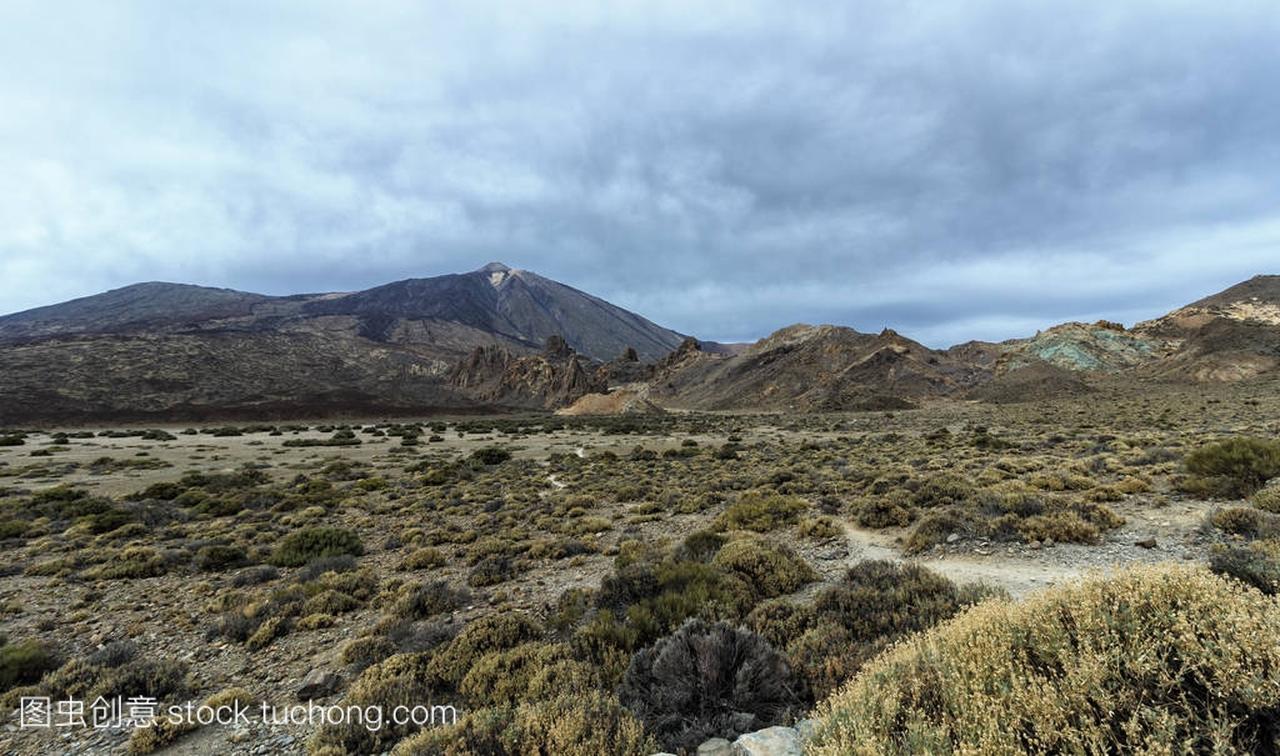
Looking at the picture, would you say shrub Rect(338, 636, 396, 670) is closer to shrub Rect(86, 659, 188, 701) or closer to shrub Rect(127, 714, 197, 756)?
shrub Rect(127, 714, 197, 756)

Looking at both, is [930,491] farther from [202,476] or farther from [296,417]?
[296,417]

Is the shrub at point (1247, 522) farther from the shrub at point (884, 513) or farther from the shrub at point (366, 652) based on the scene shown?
the shrub at point (366, 652)

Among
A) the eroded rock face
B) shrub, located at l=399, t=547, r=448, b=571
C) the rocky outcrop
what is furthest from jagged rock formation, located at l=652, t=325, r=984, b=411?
the rocky outcrop

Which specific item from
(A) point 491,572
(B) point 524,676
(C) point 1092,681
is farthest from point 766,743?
(A) point 491,572

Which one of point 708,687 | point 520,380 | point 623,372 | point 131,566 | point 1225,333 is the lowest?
point 131,566

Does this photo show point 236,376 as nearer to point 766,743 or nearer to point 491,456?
point 491,456

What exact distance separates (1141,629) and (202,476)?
32102 mm

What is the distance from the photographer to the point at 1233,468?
11.5 m

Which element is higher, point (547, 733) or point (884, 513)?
point (547, 733)

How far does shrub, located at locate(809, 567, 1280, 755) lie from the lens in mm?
2711

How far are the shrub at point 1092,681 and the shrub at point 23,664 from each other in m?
10.4

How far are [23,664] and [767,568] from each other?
10.9 m

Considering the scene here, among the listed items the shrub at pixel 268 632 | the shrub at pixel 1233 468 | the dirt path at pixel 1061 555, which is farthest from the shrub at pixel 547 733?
the shrub at pixel 1233 468

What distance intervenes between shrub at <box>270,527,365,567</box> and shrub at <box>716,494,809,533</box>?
954 cm
